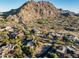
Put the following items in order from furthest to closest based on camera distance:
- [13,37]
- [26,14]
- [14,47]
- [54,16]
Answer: [54,16] → [26,14] → [13,37] → [14,47]

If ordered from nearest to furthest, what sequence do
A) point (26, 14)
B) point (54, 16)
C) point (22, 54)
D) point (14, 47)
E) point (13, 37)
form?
point (22, 54), point (14, 47), point (13, 37), point (26, 14), point (54, 16)

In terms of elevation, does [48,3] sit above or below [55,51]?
above

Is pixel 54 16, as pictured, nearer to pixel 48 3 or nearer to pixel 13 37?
pixel 48 3

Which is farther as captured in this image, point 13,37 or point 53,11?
point 53,11

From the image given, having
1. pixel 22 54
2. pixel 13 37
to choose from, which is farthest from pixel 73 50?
pixel 13 37

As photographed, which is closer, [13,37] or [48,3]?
[13,37]

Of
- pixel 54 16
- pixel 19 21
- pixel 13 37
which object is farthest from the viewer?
pixel 54 16

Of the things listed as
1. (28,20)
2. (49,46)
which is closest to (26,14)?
(28,20)

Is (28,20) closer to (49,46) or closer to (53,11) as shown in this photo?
(53,11)

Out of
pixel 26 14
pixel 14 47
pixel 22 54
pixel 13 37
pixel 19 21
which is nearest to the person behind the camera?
pixel 22 54
